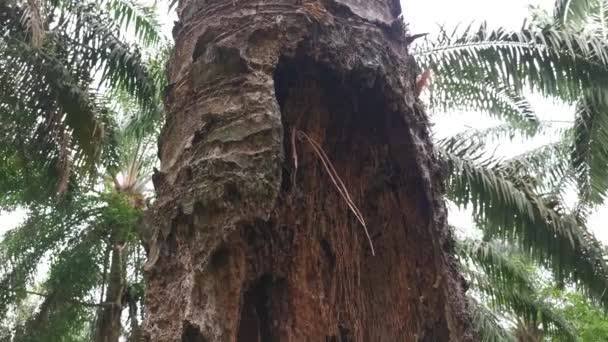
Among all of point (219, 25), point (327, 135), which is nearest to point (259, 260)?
point (327, 135)

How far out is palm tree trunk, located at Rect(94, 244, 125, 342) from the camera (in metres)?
7.75

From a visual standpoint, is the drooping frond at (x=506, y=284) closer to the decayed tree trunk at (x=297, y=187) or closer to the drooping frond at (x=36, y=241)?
the drooping frond at (x=36, y=241)

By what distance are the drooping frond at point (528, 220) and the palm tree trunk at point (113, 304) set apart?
422 centimetres

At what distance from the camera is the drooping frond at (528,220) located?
549 cm

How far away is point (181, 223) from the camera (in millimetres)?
1688

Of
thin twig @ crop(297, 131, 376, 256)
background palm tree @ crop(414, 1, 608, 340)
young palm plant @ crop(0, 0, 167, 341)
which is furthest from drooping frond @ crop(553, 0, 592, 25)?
thin twig @ crop(297, 131, 376, 256)

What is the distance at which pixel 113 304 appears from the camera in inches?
312

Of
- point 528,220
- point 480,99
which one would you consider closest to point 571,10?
point 480,99

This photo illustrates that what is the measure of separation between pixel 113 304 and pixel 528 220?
483 cm

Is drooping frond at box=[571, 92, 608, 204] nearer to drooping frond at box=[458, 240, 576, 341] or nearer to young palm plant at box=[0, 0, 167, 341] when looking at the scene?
drooping frond at box=[458, 240, 576, 341]

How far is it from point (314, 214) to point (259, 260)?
33cm

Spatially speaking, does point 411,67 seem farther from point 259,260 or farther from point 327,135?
point 259,260

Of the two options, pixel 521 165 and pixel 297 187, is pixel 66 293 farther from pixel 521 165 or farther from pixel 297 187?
pixel 297 187

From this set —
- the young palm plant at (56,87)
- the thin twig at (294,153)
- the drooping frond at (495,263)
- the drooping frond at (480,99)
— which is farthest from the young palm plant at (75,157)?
the drooping frond at (495,263)
